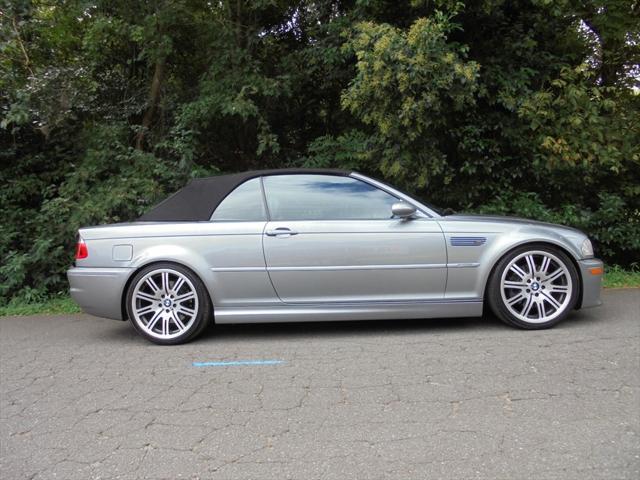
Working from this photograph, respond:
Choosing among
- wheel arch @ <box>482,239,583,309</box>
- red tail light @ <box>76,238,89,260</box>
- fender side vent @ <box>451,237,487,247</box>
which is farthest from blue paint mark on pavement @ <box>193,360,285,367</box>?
wheel arch @ <box>482,239,583,309</box>

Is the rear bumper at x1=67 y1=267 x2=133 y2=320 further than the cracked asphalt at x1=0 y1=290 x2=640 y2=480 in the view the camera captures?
Yes

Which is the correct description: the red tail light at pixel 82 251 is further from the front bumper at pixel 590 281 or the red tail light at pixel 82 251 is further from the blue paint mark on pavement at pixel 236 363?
the front bumper at pixel 590 281

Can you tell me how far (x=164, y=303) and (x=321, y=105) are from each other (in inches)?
205

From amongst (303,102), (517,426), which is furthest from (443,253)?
(303,102)

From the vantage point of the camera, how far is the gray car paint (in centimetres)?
472

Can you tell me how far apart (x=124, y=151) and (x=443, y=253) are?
5.24 m

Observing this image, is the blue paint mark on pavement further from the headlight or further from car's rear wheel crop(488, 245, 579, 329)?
the headlight

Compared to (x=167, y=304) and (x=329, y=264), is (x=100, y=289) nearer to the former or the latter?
(x=167, y=304)

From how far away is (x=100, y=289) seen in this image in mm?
4832

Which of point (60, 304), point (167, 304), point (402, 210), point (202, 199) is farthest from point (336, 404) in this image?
point (60, 304)

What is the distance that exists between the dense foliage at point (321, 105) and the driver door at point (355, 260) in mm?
2178

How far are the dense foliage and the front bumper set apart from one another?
2.47m

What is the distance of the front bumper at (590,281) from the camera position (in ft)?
15.9

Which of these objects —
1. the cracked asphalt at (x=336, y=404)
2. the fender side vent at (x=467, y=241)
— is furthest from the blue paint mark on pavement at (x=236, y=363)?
the fender side vent at (x=467, y=241)
